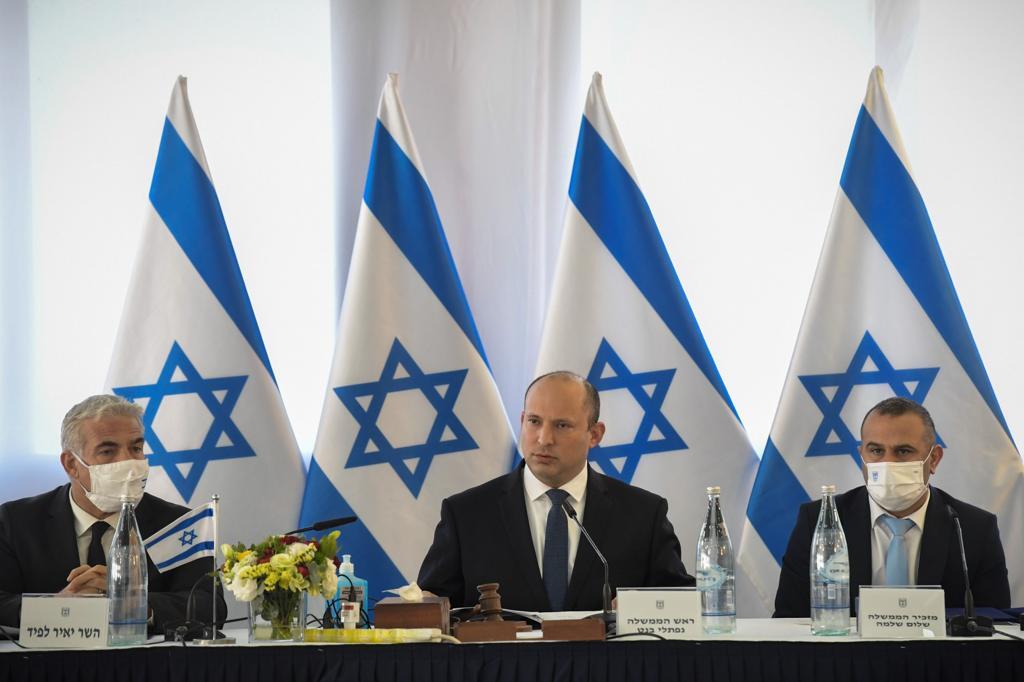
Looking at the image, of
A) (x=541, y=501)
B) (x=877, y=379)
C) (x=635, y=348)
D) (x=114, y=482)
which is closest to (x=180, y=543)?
(x=114, y=482)

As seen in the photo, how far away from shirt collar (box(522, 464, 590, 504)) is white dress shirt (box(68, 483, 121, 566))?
1.40 meters

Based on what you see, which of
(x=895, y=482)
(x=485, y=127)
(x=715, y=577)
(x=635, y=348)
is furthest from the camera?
(x=485, y=127)

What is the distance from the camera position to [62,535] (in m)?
4.00

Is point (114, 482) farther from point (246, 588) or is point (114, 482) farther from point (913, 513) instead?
point (913, 513)

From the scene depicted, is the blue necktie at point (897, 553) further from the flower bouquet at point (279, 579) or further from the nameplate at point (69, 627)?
the nameplate at point (69, 627)

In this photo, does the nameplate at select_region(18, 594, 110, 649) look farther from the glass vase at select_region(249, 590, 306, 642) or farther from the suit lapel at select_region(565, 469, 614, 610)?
the suit lapel at select_region(565, 469, 614, 610)

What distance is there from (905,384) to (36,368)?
152 inches

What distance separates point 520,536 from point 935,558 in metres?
1.41

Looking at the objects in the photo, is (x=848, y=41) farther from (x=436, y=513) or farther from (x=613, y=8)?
(x=436, y=513)

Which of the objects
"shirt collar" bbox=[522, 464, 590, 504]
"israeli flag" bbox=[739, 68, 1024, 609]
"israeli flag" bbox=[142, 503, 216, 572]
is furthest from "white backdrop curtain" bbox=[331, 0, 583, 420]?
"israeli flag" bbox=[142, 503, 216, 572]

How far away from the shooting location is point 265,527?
4926 millimetres

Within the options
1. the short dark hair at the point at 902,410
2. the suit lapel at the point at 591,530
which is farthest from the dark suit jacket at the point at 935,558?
the suit lapel at the point at 591,530

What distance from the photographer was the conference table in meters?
2.86

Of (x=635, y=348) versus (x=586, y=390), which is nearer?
(x=586, y=390)
